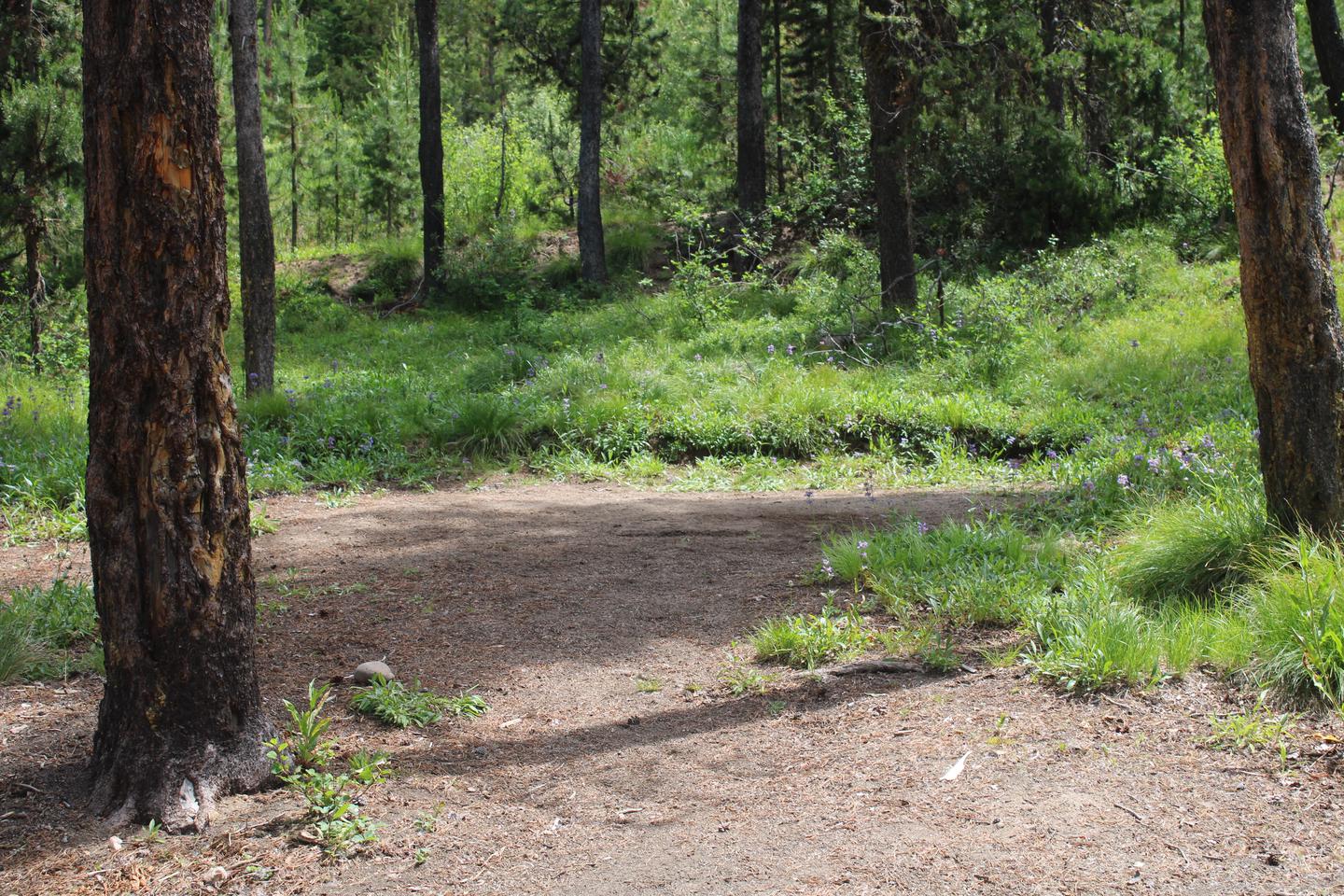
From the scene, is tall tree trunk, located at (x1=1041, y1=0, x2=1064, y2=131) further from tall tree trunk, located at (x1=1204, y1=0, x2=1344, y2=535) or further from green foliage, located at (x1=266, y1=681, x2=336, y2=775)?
green foliage, located at (x1=266, y1=681, x2=336, y2=775)

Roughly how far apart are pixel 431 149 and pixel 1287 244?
16.7m

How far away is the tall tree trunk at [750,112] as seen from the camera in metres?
17.1

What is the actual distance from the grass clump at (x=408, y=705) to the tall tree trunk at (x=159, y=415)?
2.35ft

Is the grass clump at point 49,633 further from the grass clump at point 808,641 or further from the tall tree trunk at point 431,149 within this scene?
the tall tree trunk at point 431,149

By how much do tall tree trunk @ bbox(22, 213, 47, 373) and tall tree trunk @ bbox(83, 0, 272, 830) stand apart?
1047cm

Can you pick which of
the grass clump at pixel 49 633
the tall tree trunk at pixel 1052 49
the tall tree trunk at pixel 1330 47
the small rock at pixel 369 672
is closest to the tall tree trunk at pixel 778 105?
the tall tree trunk at pixel 1052 49

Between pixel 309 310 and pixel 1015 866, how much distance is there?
16947mm

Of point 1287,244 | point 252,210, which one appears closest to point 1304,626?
point 1287,244

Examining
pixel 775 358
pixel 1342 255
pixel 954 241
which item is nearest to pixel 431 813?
pixel 775 358

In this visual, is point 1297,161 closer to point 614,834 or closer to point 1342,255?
point 614,834

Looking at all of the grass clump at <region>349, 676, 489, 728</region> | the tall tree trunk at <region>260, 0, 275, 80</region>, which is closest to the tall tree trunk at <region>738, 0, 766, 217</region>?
the grass clump at <region>349, 676, 489, 728</region>

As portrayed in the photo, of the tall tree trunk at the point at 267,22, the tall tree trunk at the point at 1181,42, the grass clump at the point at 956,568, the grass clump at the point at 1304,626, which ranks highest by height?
the tall tree trunk at the point at 267,22

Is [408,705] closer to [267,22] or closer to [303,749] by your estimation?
[303,749]

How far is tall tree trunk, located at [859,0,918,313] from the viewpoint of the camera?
444 inches
